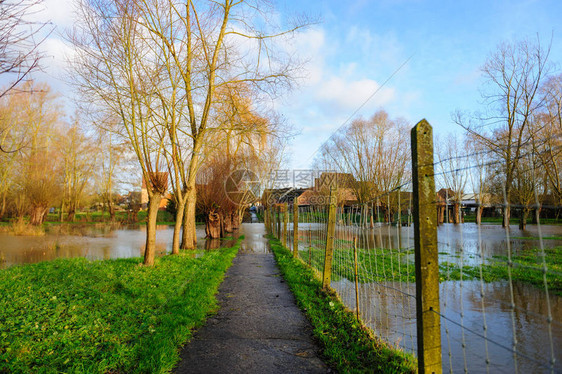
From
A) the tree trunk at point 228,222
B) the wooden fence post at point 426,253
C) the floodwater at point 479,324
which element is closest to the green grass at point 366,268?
the floodwater at point 479,324

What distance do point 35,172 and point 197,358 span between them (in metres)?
34.2

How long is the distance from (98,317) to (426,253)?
4.12 meters

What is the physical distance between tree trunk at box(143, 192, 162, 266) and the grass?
14.6 ft

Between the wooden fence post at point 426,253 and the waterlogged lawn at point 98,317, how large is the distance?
2335mm

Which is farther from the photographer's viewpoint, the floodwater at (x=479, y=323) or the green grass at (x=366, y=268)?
the green grass at (x=366, y=268)

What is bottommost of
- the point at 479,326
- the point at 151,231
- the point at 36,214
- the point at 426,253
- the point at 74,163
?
the point at 479,326

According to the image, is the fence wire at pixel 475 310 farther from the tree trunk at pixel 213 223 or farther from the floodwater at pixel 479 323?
the tree trunk at pixel 213 223

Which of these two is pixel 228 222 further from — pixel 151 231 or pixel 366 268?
pixel 366 268

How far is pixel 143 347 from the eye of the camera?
3.83 metres

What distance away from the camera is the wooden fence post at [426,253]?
2.76 meters

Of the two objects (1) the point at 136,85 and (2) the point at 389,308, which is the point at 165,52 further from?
(2) the point at 389,308

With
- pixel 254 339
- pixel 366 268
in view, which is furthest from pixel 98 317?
pixel 366 268

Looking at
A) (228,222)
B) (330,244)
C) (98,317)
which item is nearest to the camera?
(98,317)

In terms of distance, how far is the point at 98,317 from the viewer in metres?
4.66
